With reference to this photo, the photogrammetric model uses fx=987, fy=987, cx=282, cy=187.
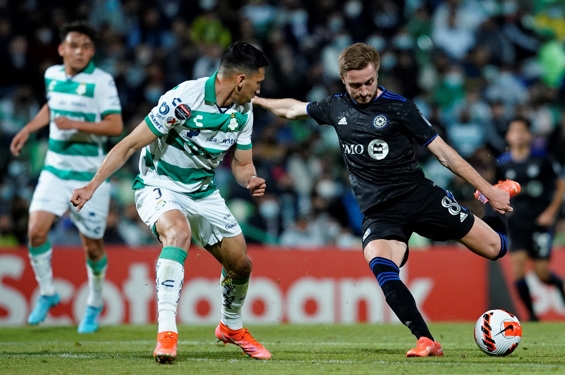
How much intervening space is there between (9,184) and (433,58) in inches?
320

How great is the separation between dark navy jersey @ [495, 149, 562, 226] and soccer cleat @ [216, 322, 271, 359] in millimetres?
5538

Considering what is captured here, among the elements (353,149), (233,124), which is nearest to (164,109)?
(233,124)

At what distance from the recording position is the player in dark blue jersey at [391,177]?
7035mm

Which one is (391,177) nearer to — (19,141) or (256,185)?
(256,185)

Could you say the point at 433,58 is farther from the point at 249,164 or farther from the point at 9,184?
the point at 249,164

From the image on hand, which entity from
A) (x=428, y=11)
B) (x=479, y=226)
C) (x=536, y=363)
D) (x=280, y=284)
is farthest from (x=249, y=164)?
(x=428, y=11)

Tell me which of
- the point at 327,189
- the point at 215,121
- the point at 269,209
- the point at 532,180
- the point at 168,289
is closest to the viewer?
the point at 168,289

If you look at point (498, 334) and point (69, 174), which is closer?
point (498, 334)

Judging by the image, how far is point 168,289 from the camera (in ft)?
21.5

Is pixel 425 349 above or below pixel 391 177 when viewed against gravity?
below

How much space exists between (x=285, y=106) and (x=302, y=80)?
921cm

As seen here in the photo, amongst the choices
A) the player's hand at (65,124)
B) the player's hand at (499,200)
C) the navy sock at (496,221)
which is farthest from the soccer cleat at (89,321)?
the player's hand at (499,200)

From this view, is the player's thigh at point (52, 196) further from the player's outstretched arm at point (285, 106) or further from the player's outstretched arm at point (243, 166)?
the player's outstretched arm at point (243, 166)

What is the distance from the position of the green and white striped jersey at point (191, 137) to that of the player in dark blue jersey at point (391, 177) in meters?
0.79
